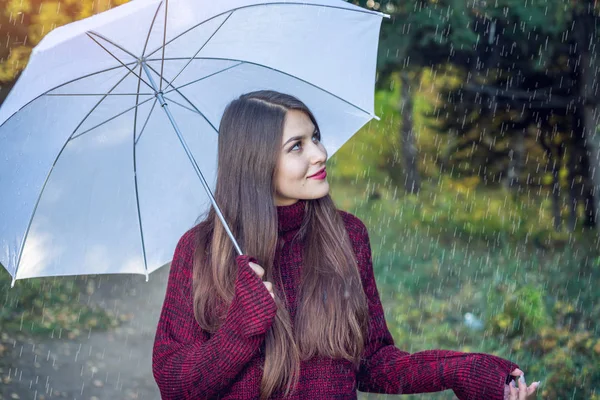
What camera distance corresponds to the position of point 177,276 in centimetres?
292

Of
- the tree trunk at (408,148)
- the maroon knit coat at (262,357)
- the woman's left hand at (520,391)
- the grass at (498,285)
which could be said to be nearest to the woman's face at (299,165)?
the maroon knit coat at (262,357)

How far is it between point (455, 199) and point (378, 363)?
1137 cm

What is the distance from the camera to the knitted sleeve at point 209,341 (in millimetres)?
2613

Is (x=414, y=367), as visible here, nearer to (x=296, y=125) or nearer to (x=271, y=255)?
(x=271, y=255)

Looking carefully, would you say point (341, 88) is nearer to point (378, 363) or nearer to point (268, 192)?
point (268, 192)

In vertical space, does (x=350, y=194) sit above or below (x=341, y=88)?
below

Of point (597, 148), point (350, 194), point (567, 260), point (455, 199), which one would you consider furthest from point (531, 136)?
point (350, 194)

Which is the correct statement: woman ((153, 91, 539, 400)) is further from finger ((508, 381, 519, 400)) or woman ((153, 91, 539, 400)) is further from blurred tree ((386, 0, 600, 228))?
blurred tree ((386, 0, 600, 228))

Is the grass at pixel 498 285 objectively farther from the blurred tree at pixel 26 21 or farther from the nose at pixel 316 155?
the blurred tree at pixel 26 21

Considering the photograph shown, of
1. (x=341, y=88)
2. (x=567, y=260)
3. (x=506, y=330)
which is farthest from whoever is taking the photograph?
(x=567, y=260)

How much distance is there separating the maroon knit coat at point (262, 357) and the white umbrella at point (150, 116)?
549 mm

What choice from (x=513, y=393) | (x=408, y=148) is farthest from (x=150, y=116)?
(x=408, y=148)

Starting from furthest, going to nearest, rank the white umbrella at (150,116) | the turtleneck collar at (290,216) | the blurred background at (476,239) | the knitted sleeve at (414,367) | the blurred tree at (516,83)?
the blurred tree at (516,83), the blurred background at (476,239), the white umbrella at (150,116), the turtleneck collar at (290,216), the knitted sleeve at (414,367)

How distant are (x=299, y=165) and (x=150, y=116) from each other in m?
0.92
